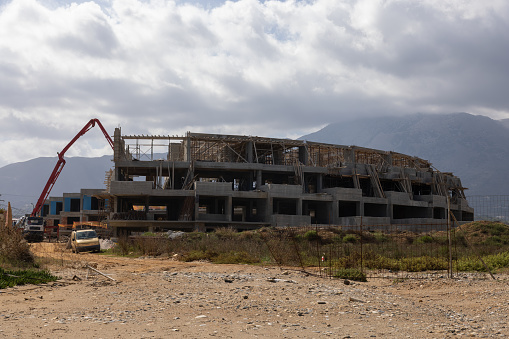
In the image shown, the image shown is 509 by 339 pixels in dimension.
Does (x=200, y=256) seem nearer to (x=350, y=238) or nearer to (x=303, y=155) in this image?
(x=350, y=238)

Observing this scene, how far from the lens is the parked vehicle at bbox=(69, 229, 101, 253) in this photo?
112ft

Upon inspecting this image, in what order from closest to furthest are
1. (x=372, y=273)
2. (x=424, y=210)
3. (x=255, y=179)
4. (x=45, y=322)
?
1. (x=45, y=322)
2. (x=372, y=273)
3. (x=255, y=179)
4. (x=424, y=210)

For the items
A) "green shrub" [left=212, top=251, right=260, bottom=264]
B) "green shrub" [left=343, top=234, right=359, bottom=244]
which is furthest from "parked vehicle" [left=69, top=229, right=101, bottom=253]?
"green shrub" [left=343, top=234, right=359, bottom=244]

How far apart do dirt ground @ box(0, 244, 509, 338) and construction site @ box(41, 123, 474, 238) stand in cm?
3640

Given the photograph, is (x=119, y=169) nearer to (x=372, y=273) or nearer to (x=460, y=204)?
(x=372, y=273)

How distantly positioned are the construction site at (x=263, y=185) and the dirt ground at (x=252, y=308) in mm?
36404

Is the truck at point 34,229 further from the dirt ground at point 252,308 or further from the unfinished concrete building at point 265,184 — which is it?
the dirt ground at point 252,308

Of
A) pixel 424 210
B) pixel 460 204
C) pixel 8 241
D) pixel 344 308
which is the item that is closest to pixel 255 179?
pixel 424 210

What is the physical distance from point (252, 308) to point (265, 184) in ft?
153

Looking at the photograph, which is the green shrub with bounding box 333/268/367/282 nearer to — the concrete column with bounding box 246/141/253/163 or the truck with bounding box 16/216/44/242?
the truck with bounding box 16/216/44/242

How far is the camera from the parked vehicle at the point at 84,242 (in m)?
34.2

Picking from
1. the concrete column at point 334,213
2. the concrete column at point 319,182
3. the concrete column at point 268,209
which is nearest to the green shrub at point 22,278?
the concrete column at point 268,209

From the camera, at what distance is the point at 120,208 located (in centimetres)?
5844

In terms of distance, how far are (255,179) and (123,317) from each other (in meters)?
51.1
